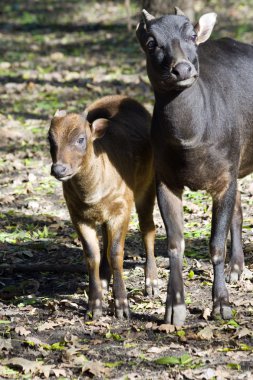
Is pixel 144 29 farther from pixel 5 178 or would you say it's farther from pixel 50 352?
pixel 5 178

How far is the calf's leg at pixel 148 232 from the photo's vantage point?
8281 millimetres

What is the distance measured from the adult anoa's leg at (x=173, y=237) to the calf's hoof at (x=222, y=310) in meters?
0.25

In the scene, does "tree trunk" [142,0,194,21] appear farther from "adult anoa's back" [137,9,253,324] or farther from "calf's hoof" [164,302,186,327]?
"calf's hoof" [164,302,186,327]

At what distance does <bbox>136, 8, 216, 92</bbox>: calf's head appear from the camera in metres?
6.79

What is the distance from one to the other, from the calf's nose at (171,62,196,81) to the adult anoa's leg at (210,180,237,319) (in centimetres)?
113

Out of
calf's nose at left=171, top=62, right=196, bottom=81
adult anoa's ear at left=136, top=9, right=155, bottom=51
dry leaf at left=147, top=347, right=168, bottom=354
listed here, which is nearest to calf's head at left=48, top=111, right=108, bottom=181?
adult anoa's ear at left=136, top=9, right=155, bottom=51

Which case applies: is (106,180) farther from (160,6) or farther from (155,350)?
(160,6)

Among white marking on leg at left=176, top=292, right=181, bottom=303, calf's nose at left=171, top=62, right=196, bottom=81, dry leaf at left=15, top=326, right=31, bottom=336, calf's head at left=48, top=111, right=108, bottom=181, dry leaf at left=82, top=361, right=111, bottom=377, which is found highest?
calf's nose at left=171, top=62, right=196, bottom=81

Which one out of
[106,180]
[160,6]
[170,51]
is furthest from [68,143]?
[160,6]

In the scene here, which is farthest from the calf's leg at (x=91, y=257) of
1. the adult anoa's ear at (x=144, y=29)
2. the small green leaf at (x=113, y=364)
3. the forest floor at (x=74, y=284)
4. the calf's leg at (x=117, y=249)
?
the adult anoa's ear at (x=144, y=29)

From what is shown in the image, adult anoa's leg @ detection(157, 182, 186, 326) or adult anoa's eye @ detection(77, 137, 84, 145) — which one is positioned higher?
adult anoa's eye @ detection(77, 137, 84, 145)

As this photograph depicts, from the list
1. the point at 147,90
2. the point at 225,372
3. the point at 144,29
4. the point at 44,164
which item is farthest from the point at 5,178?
the point at 225,372

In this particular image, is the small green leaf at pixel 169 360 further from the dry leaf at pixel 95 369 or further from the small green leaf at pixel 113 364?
the dry leaf at pixel 95 369

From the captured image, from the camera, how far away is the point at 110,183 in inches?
305
